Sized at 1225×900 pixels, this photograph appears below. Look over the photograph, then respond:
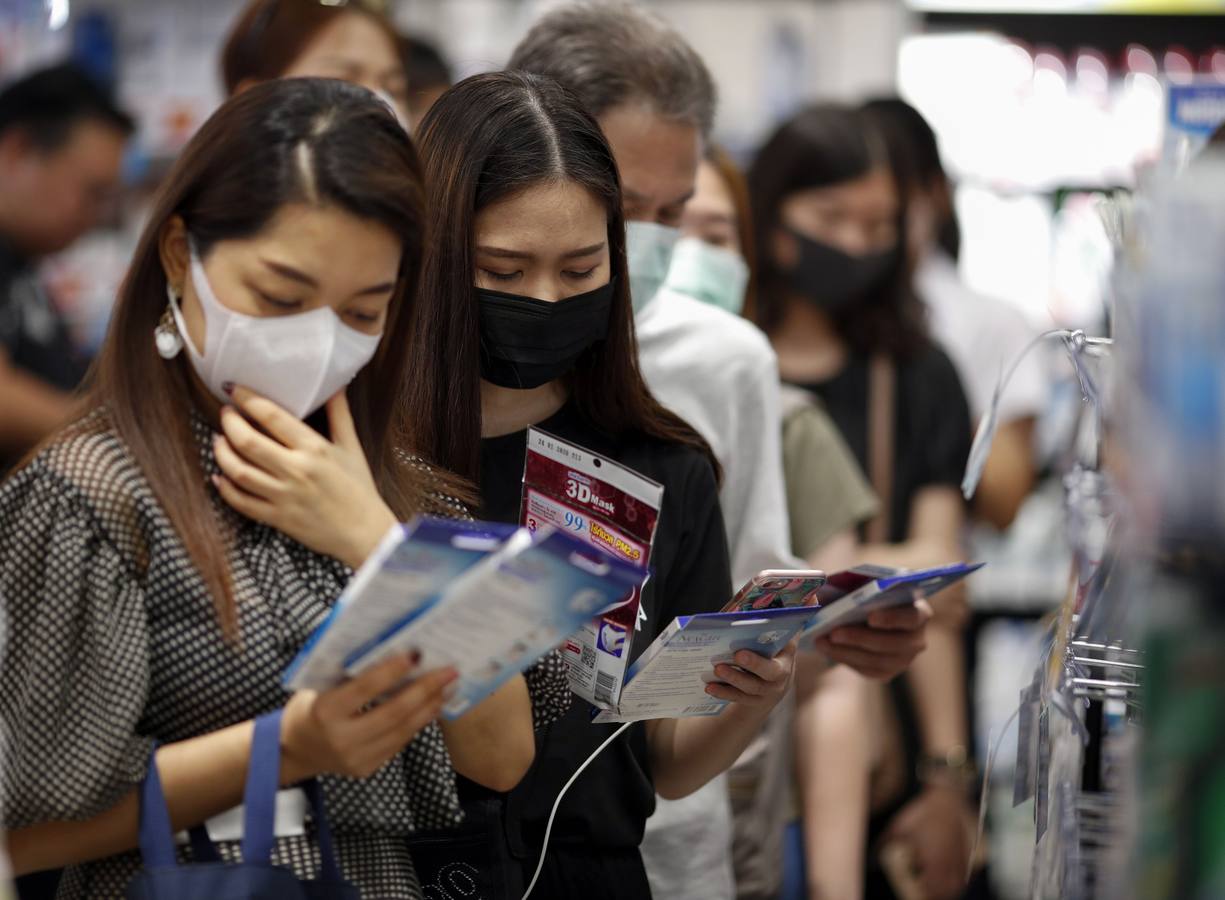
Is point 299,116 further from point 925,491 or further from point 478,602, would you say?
point 925,491

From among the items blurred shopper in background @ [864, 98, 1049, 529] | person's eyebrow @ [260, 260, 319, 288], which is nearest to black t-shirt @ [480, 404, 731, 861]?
person's eyebrow @ [260, 260, 319, 288]

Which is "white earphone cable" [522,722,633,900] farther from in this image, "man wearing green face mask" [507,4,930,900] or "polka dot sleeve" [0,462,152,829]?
"polka dot sleeve" [0,462,152,829]

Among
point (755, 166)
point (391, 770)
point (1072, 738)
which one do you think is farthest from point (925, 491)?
point (391, 770)

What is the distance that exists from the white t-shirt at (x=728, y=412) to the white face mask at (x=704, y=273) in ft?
1.20

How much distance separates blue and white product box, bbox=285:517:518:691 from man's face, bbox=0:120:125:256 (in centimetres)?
308

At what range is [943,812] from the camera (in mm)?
3844

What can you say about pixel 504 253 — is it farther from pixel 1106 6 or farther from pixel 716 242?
pixel 1106 6

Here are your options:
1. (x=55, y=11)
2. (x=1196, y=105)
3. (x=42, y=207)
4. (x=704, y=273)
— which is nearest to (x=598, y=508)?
(x=55, y=11)

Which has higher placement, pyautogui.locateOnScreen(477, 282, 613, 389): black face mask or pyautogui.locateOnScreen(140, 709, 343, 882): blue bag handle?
pyautogui.locateOnScreen(477, 282, 613, 389): black face mask

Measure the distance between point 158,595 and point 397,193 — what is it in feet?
1.59

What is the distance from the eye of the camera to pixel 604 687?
2.08 m

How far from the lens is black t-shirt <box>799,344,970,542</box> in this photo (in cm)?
385

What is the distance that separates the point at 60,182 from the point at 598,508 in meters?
2.90

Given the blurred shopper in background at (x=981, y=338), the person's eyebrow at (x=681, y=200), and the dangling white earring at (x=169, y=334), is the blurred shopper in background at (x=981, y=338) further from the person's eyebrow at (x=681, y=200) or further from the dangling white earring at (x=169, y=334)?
the dangling white earring at (x=169, y=334)
